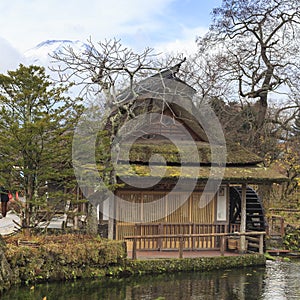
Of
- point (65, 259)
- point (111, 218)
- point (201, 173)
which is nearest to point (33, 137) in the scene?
point (65, 259)

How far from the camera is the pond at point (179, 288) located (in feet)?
36.1

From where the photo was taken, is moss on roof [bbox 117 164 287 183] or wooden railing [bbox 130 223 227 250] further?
wooden railing [bbox 130 223 227 250]

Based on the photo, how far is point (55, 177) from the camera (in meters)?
13.4

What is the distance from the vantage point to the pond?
1102 cm

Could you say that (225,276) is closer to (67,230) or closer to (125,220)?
(125,220)

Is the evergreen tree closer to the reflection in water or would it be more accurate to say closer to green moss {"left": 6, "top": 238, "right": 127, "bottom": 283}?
green moss {"left": 6, "top": 238, "right": 127, "bottom": 283}

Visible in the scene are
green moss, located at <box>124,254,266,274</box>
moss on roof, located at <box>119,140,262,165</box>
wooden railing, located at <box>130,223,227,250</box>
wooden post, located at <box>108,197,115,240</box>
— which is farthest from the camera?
moss on roof, located at <box>119,140,262,165</box>

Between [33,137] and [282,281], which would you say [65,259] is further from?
[282,281]

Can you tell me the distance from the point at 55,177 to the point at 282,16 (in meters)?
16.2

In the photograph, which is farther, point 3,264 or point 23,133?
point 23,133

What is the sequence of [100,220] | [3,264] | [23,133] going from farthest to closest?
[100,220] < [23,133] < [3,264]

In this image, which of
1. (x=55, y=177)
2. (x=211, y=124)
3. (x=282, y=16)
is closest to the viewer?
(x=55, y=177)

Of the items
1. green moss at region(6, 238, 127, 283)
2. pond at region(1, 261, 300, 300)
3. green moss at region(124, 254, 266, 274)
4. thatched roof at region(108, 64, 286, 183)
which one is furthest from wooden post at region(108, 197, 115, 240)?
pond at region(1, 261, 300, 300)

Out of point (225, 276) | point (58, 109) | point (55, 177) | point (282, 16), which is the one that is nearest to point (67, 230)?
point (55, 177)
